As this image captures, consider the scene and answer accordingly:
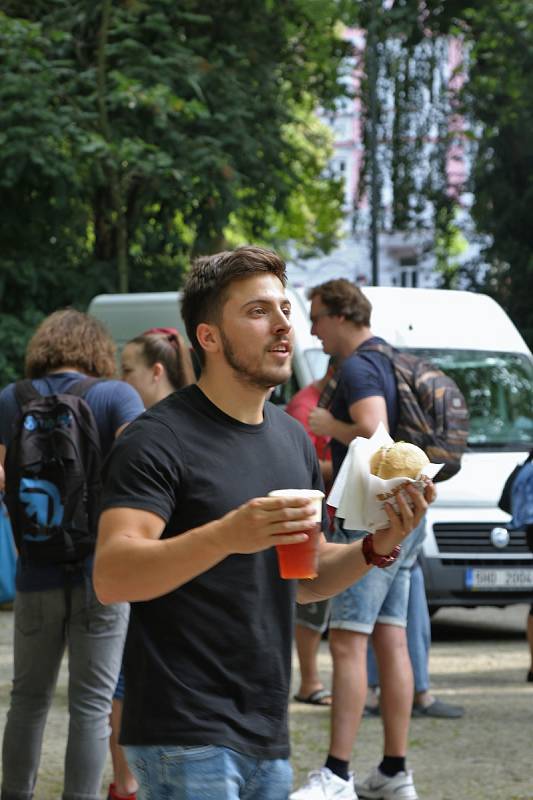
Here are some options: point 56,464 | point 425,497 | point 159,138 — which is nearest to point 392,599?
point 56,464

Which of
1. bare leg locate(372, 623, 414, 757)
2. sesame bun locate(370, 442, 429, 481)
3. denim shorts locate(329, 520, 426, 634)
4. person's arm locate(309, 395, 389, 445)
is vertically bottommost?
bare leg locate(372, 623, 414, 757)

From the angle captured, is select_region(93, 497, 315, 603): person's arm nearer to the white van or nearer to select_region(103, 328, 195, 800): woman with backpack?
select_region(103, 328, 195, 800): woman with backpack

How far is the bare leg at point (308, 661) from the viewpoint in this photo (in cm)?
793

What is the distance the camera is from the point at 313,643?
7.96 meters

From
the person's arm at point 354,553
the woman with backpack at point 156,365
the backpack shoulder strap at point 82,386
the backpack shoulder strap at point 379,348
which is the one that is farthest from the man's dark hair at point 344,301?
the person's arm at point 354,553

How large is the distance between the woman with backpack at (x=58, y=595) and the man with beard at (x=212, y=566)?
5.92 feet

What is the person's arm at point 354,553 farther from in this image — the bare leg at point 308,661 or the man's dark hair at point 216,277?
the bare leg at point 308,661

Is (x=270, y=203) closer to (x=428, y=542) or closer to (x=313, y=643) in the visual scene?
(x=428, y=542)

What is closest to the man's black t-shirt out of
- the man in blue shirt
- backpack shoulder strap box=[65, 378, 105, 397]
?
backpack shoulder strap box=[65, 378, 105, 397]

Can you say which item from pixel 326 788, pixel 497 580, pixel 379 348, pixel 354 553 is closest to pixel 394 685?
pixel 326 788

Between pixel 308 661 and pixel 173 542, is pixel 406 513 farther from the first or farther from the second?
pixel 308 661

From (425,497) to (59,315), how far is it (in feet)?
7.80

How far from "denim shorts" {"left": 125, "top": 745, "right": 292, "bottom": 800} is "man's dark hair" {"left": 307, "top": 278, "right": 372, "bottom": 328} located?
11.0ft

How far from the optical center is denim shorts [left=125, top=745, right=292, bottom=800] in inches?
116
